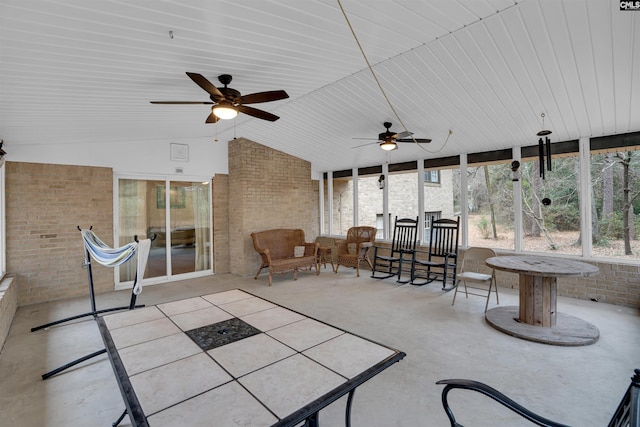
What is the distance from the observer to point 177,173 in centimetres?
617

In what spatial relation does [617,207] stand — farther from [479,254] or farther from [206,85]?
[206,85]

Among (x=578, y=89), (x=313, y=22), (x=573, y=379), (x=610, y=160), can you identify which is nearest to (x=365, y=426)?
(x=573, y=379)

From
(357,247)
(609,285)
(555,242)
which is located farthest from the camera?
(357,247)

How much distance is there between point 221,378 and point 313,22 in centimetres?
259

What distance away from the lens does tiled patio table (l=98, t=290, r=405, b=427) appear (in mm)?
1049

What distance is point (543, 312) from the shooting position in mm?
3467

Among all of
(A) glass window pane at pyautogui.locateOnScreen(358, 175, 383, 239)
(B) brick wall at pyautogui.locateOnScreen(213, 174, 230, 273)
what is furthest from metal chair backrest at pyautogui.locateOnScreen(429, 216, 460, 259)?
(B) brick wall at pyautogui.locateOnScreen(213, 174, 230, 273)

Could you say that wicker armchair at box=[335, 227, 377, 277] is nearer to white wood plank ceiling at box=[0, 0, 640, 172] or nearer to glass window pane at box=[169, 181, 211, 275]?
white wood plank ceiling at box=[0, 0, 640, 172]

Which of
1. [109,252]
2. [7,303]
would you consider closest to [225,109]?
[109,252]

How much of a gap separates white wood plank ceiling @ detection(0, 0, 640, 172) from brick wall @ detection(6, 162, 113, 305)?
57 cm

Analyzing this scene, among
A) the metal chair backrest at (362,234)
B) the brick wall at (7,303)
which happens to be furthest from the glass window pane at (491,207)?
the brick wall at (7,303)

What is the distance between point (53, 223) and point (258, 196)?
3.47 metres

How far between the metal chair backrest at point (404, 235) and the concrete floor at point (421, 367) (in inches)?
70.0

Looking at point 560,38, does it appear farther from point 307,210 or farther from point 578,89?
point 307,210
